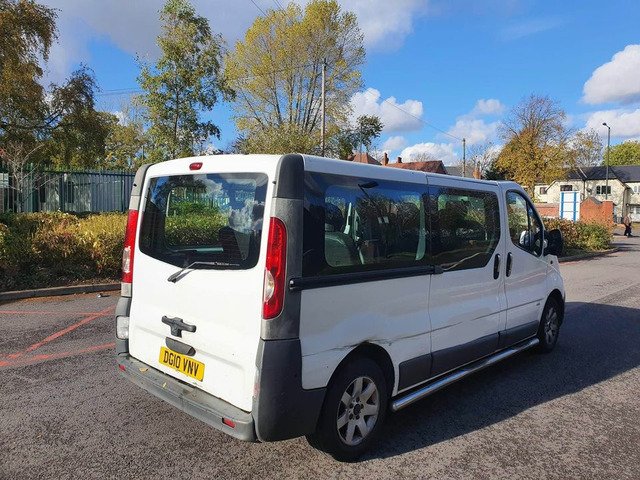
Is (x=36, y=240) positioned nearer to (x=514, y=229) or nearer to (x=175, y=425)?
(x=175, y=425)

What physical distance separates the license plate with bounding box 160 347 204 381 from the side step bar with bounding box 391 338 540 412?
140cm

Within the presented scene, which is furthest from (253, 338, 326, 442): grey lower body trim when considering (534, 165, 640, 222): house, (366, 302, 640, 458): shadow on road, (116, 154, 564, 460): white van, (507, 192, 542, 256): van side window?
(534, 165, 640, 222): house

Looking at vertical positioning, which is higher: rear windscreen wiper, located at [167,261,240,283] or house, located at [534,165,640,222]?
house, located at [534,165,640,222]

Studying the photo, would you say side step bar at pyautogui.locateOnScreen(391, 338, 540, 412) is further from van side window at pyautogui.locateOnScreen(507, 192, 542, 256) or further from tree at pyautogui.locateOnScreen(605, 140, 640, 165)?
tree at pyautogui.locateOnScreen(605, 140, 640, 165)

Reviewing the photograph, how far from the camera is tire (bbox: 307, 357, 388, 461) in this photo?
9.75 feet

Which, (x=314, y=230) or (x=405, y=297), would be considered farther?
(x=405, y=297)

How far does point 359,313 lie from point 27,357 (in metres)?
3.99

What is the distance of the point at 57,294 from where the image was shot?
852 cm

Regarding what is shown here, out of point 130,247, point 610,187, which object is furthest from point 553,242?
point 610,187

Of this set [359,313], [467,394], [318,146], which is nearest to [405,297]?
[359,313]

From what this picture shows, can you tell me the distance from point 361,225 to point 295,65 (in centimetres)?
3067

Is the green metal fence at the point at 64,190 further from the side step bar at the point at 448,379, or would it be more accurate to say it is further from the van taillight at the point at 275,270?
the side step bar at the point at 448,379

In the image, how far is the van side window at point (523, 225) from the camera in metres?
4.79

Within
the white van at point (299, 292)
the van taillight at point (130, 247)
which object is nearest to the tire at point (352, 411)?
the white van at point (299, 292)
